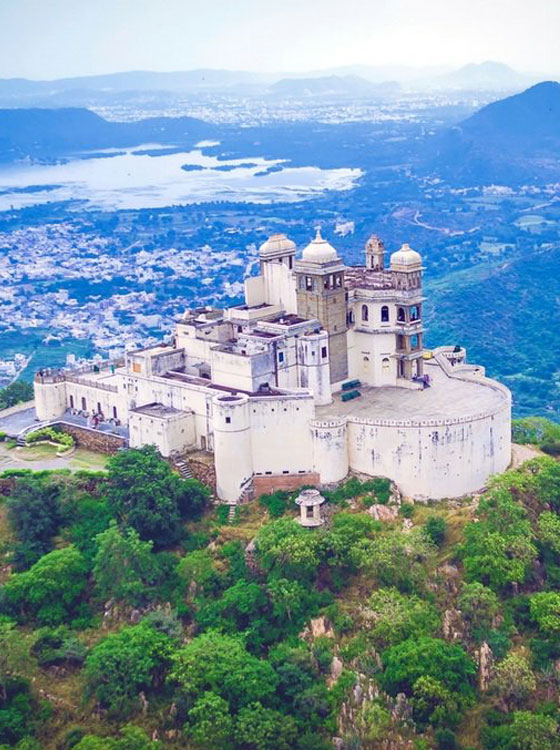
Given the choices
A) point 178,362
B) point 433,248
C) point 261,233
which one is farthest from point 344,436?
point 261,233

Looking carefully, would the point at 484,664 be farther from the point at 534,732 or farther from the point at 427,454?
the point at 427,454

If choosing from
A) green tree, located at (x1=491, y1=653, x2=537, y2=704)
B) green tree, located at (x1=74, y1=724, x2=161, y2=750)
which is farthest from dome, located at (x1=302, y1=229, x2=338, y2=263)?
green tree, located at (x1=74, y1=724, x2=161, y2=750)

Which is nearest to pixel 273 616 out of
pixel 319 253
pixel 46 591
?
pixel 46 591

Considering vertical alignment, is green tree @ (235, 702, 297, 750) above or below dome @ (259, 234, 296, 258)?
below

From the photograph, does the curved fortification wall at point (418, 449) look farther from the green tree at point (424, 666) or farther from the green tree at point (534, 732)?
the green tree at point (534, 732)

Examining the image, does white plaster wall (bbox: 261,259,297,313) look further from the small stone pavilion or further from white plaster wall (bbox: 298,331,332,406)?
the small stone pavilion

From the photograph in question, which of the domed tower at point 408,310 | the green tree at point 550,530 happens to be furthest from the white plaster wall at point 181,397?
the green tree at point 550,530
